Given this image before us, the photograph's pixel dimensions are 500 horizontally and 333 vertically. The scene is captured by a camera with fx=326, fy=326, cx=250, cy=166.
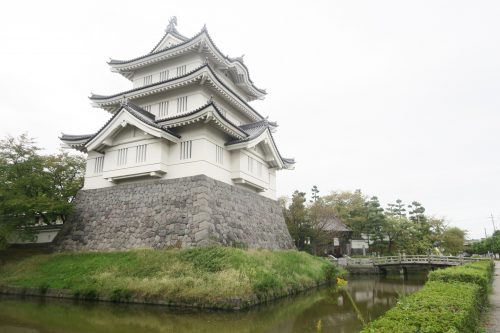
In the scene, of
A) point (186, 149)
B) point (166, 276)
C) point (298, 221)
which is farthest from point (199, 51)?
point (298, 221)

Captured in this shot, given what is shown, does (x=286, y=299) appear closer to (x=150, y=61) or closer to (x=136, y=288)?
(x=136, y=288)

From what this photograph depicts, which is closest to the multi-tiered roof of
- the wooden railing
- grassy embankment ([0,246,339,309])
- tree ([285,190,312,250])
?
grassy embankment ([0,246,339,309])

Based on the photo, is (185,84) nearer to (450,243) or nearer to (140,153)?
(140,153)

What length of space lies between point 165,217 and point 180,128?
174 inches

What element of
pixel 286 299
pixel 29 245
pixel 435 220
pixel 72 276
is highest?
pixel 435 220

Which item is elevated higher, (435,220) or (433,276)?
(435,220)

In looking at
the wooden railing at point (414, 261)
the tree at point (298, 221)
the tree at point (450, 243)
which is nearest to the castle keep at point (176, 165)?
the tree at point (298, 221)

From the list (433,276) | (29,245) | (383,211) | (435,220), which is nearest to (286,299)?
(433,276)

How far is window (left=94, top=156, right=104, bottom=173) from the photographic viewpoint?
1827 cm

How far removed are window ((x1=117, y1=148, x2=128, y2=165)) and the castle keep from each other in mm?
51

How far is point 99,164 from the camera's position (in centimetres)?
1836

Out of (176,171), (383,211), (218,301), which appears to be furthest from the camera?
(383,211)

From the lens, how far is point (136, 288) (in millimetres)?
11453

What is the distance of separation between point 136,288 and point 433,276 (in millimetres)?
10011
